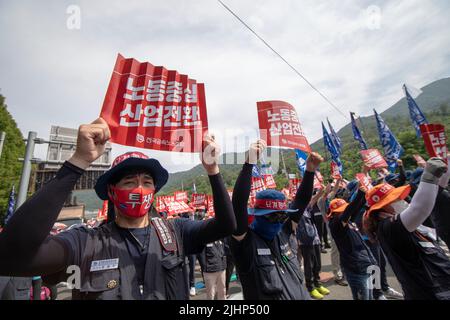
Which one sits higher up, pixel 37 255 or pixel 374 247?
pixel 37 255

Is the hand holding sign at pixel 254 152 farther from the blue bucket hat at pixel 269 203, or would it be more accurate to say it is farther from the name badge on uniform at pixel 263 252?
the name badge on uniform at pixel 263 252

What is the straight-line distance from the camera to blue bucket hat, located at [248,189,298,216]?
2.58m

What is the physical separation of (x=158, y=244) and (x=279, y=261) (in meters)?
1.38

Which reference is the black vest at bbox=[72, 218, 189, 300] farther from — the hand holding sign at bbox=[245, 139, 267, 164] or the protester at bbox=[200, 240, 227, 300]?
the protester at bbox=[200, 240, 227, 300]

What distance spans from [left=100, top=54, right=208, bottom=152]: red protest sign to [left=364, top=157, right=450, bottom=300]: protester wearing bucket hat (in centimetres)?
230

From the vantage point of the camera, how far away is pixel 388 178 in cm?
600

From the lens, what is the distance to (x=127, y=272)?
1434 millimetres

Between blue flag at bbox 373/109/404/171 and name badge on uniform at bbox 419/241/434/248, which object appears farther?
blue flag at bbox 373/109/404/171

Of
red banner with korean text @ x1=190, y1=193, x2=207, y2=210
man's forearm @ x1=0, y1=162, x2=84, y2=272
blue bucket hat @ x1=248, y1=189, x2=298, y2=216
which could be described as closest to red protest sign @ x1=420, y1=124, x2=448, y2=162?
blue bucket hat @ x1=248, y1=189, x2=298, y2=216

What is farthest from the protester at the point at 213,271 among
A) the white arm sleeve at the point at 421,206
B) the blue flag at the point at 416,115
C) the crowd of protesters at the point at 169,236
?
the blue flag at the point at 416,115

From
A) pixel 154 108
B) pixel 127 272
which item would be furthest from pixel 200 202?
pixel 127 272

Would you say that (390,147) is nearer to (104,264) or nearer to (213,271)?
(213,271)
